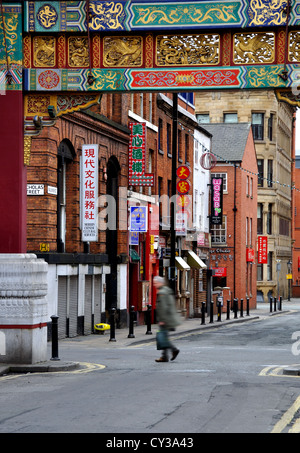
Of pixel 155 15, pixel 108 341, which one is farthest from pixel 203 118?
pixel 155 15

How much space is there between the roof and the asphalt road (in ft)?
142

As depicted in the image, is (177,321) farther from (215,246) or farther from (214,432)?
(215,246)

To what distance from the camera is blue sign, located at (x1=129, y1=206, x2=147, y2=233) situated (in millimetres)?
35000

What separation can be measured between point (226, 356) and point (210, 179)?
113ft

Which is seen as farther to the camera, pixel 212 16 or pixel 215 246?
pixel 215 246

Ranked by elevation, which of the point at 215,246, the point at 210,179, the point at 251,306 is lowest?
the point at 251,306

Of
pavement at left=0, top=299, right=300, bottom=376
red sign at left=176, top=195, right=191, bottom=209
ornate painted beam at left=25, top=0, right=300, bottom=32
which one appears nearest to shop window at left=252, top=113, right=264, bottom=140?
pavement at left=0, top=299, right=300, bottom=376

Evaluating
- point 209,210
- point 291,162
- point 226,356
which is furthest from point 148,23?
point 291,162

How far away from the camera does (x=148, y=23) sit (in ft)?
Result: 53.6

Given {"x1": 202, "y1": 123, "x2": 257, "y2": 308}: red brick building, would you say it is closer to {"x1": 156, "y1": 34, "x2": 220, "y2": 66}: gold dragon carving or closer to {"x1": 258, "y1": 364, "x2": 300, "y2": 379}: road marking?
{"x1": 258, "y1": 364, "x2": 300, "y2": 379}: road marking

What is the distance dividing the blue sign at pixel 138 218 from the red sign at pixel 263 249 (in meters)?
39.2

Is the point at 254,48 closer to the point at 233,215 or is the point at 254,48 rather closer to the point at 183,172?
the point at 183,172

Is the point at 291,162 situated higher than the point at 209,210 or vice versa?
the point at 291,162

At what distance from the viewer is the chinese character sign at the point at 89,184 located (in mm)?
28097
